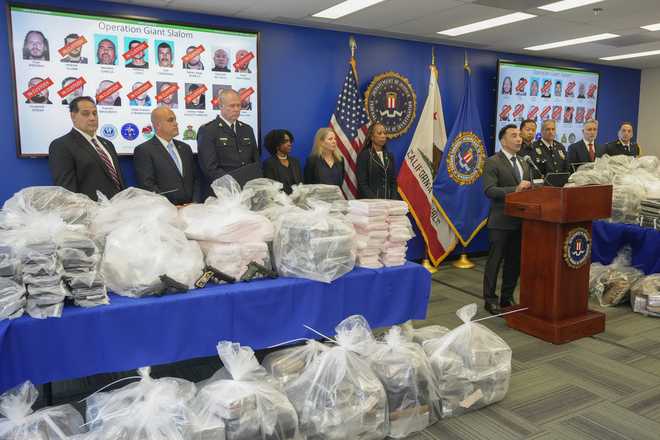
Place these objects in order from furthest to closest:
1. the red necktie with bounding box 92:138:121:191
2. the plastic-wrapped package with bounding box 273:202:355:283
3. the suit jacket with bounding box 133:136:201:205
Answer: the suit jacket with bounding box 133:136:201:205, the red necktie with bounding box 92:138:121:191, the plastic-wrapped package with bounding box 273:202:355:283

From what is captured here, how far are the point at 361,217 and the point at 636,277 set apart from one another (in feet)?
10.4

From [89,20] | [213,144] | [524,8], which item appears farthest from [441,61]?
[89,20]

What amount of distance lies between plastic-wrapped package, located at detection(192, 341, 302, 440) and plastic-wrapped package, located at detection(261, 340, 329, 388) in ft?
0.58

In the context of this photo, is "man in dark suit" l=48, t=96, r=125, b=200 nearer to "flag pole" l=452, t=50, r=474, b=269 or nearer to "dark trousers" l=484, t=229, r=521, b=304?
"dark trousers" l=484, t=229, r=521, b=304

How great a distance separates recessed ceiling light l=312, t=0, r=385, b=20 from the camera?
435 centimetres

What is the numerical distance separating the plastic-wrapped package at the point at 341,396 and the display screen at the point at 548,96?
16.3 feet

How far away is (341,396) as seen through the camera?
2195 mm

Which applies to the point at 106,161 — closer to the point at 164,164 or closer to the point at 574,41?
the point at 164,164

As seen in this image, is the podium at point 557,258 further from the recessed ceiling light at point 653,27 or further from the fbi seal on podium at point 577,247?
the recessed ceiling light at point 653,27

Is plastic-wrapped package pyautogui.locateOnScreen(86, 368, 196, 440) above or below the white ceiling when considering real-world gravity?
below

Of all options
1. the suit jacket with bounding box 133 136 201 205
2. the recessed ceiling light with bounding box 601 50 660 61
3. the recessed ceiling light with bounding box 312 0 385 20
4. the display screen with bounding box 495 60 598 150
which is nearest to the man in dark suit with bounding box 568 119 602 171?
the display screen with bounding box 495 60 598 150

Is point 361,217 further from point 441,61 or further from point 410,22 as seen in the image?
point 441,61

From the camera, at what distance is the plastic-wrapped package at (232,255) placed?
7.82ft

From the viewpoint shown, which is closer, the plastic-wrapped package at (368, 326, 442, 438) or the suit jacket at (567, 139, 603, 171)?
the plastic-wrapped package at (368, 326, 442, 438)
